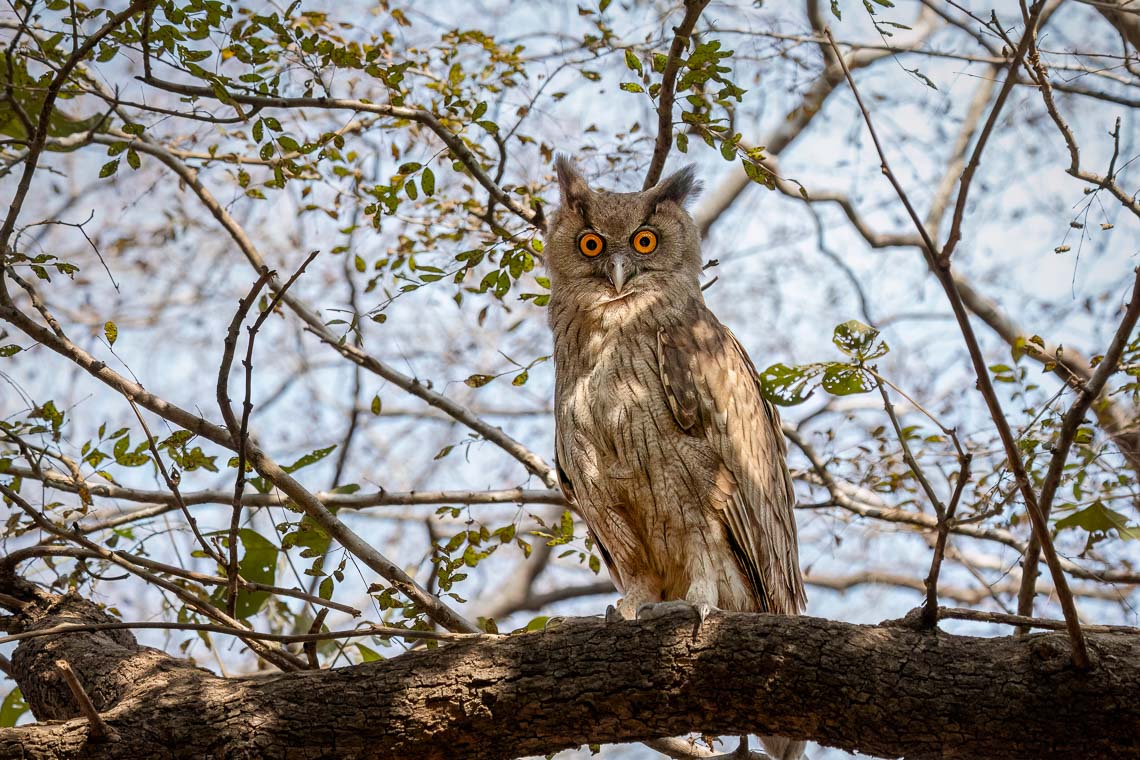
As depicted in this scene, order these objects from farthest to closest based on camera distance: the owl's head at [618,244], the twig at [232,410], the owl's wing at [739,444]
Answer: the owl's head at [618,244] → the owl's wing at [739,444] → the twig at [232,410]

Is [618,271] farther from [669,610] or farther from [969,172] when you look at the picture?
[969,172]

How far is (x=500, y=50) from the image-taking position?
418cm

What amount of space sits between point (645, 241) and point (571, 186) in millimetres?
413

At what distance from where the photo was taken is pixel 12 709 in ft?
10.3

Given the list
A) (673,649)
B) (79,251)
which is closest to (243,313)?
(673,649)

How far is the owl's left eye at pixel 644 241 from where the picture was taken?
3768 millimetres

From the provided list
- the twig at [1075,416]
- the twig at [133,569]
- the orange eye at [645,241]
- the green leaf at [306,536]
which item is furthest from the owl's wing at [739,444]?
the twig at [133,569]

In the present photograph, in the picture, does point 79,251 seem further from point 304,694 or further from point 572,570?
point 304,694

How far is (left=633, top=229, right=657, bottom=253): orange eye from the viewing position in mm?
3768

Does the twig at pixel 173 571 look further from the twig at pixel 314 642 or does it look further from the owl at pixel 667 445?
the owl at pixel 667 445

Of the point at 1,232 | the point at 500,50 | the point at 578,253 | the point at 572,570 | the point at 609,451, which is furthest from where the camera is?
the point at 572,570

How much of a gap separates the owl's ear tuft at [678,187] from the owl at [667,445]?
32 cm

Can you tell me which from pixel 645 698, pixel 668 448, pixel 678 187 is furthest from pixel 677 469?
pixel 678 187

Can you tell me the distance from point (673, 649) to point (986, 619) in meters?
0.68
